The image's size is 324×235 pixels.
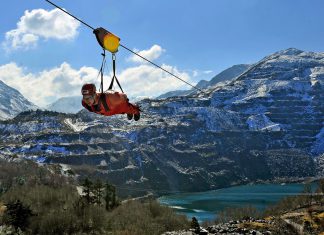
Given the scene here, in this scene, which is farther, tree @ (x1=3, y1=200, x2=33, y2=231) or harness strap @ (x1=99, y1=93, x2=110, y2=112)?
tree @ (x1=3, y1=200, x2=33, y2=231)

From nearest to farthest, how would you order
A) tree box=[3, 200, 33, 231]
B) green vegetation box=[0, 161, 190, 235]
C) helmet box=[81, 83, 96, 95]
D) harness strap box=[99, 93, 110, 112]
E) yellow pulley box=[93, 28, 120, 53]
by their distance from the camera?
yellow pulley box=[93, 28, 120, 53]
helmet box=[81, 83, 96, 95]
harness strap box=[99, 93, 110, 112]
green vegetation box=[0, 161, 190, 235]
tree box=[3, 200, 33, 231]

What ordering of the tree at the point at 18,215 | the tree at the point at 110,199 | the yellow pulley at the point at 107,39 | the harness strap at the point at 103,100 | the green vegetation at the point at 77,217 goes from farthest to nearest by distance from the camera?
the tree at the point at 110,199, the tree at the point at 18,215, the green vegetation at the point at 77,217, the harness strap at the point at 103,100, the yellow pulley at the point at 107,39

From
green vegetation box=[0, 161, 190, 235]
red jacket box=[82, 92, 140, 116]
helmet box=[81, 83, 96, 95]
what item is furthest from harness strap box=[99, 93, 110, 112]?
green vegetation box=[0, 161, 190, 235]

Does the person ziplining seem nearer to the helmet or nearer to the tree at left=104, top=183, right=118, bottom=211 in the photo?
the helmet

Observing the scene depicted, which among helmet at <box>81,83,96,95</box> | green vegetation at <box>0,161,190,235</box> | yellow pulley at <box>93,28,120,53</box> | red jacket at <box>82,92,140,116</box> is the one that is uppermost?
yellow pulley at <box>93,28,120,53</box>

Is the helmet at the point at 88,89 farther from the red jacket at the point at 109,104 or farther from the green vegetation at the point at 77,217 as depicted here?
the green vegetation at the point at 77,217

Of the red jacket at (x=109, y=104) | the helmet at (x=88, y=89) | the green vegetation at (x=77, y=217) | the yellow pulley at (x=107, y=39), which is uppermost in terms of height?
the yellow pulley at (x=107, y=39)

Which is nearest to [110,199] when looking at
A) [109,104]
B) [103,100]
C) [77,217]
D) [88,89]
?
[77,217]

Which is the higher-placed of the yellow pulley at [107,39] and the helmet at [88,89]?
the yellow pulley at [107,39]

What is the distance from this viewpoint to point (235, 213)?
5266 inches

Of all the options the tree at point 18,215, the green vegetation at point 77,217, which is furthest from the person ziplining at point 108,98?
the tree at point 18,215

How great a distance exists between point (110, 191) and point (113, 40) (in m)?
118

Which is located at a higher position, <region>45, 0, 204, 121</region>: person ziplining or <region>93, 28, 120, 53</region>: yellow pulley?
<region>93, 28, 120, 53</region>: yellow pulley

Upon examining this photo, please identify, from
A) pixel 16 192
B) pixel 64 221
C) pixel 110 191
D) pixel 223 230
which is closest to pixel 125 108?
pixel 223 230
